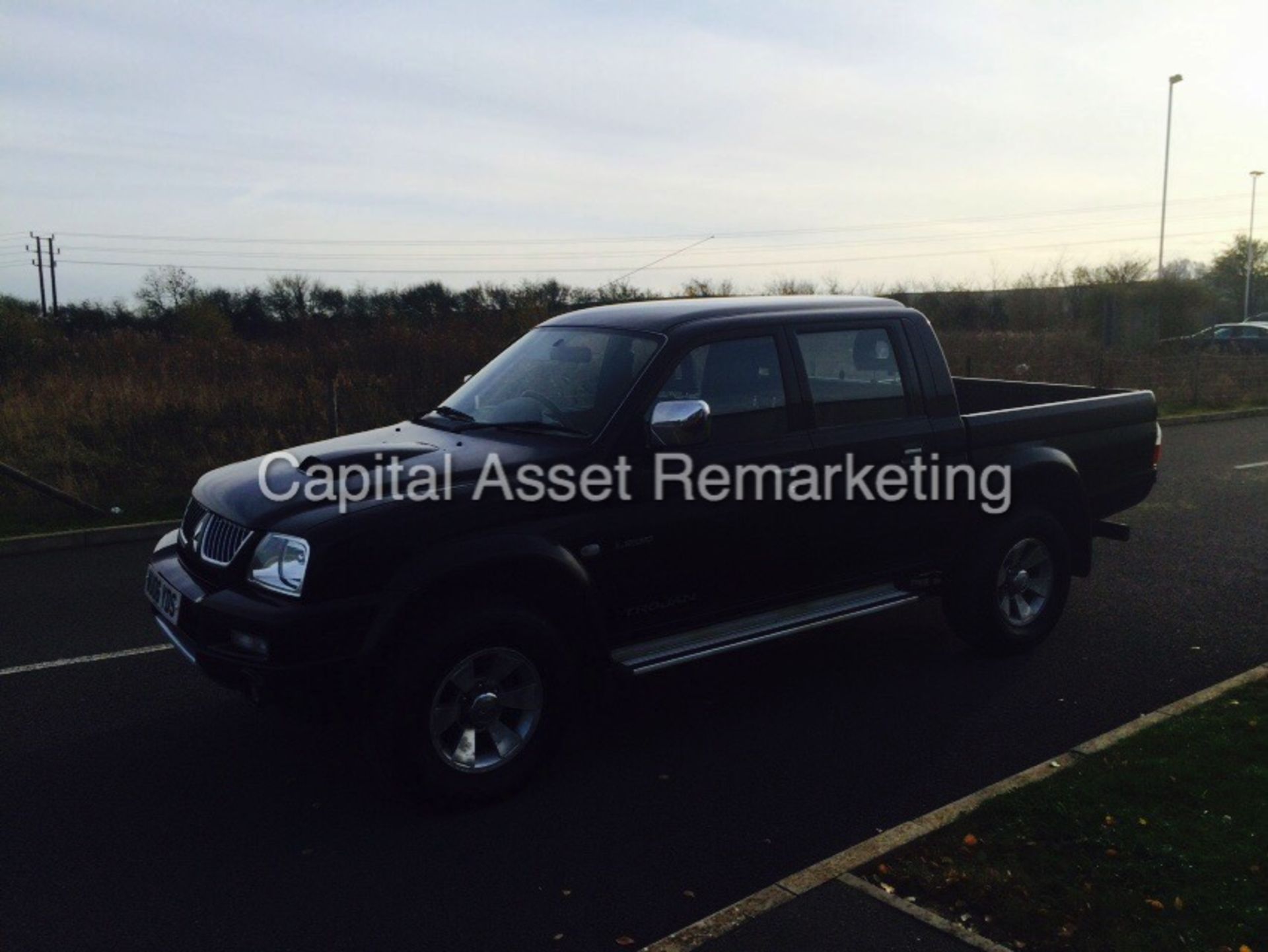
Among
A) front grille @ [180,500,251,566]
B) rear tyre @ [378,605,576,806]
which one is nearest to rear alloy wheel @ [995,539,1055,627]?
rear tyre @ [378,605,576,806]

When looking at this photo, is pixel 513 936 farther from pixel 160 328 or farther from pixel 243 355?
pixel 160 328

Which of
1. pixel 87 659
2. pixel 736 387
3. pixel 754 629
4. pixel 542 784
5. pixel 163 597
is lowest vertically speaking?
pixel 542 784

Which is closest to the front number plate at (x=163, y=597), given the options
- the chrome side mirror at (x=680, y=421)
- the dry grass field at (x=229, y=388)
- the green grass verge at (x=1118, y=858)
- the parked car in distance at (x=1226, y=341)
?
the chrome side mirror at (x=680, y=421)

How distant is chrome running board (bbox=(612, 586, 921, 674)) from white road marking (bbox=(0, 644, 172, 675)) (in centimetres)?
341

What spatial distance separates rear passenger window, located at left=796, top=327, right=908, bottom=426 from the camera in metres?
5.66

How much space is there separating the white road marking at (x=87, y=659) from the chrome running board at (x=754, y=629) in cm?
341

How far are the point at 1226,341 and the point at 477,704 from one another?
3624cm

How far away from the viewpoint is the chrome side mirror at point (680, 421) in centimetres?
481

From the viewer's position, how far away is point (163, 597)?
16.0 ft

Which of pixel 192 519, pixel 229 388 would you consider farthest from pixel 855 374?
pixel 229 388

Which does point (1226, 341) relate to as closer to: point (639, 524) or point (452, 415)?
point (452, 415)

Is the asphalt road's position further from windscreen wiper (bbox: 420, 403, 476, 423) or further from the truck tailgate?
windscreen wiper (bbox: 420, 403, 476, 423)

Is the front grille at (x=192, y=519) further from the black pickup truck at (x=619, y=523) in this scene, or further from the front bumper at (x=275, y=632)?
the front bumper at (x=275, y=632)

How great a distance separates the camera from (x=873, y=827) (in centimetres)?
435
